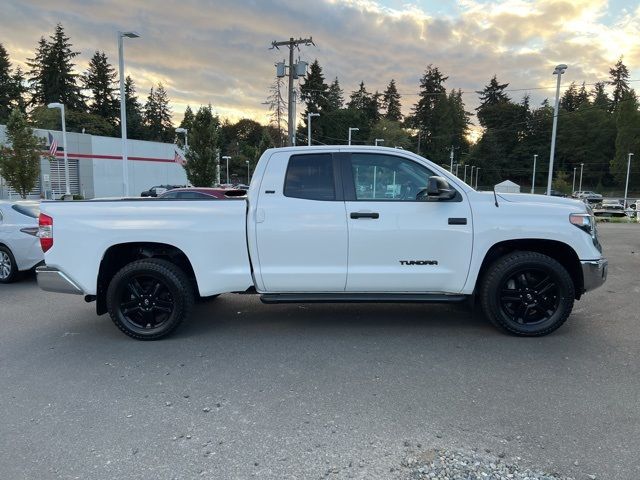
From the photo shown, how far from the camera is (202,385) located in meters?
3.94

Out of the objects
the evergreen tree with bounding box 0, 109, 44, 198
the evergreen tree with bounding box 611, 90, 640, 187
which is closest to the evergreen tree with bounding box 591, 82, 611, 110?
the evergreen tree with bounding box 611, 90, 640, 187

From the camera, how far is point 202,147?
2656 centimetres

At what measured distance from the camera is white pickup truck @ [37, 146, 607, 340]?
4.86 meters

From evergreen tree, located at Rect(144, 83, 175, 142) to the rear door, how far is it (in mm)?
104672

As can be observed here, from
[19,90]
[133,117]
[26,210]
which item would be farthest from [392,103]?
[26,210]

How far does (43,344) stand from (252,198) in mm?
2740

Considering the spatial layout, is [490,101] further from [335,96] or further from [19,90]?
[19,90]

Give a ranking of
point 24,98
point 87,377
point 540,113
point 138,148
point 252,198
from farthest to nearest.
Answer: point 540,113 → point 24,98 → point 138,148 → point 252,198 → point 87,377

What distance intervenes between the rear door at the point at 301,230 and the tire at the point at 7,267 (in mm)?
5682

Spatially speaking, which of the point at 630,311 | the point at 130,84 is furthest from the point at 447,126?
the point at 630,311

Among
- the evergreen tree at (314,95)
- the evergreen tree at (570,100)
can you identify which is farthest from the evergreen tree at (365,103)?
the evergreen tree at (570,100)

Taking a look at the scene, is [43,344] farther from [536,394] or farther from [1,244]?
[536,394]

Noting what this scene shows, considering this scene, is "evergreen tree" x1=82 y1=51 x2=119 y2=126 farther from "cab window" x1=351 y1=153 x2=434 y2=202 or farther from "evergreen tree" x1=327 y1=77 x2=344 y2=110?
"cab window" x1=351 y1=153 x2=434 y2=202

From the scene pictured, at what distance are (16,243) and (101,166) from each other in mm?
34497
